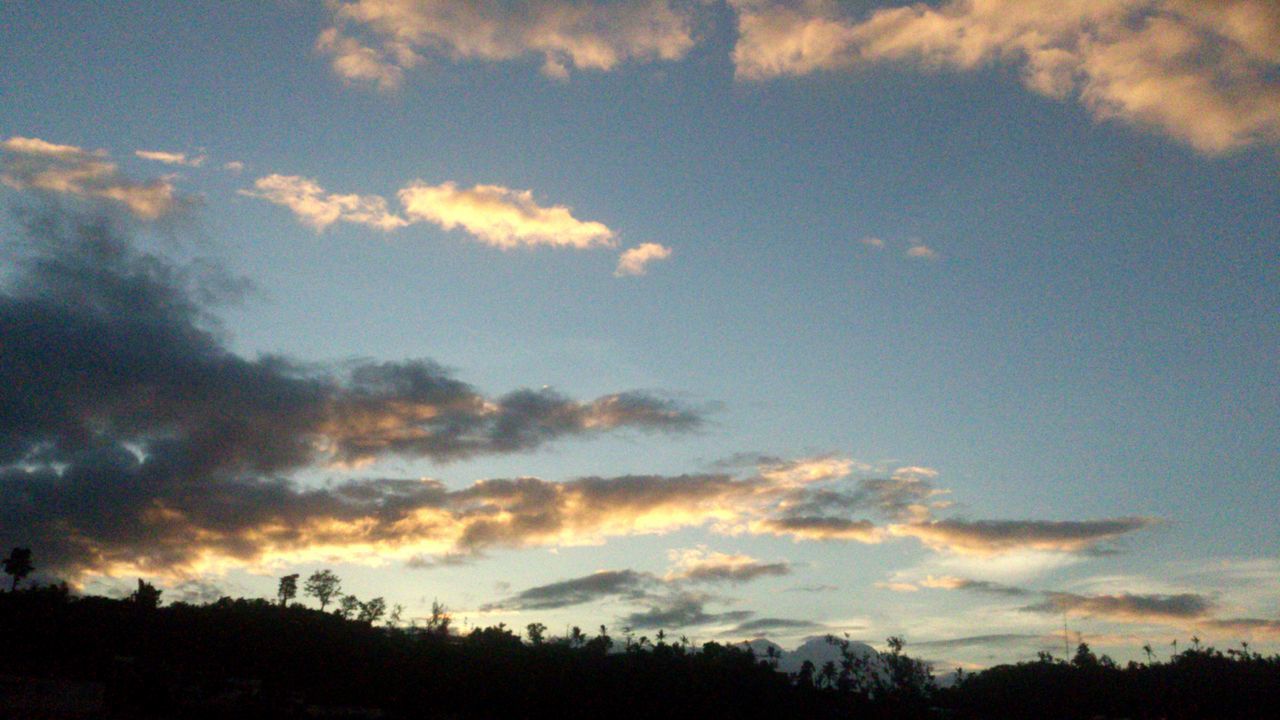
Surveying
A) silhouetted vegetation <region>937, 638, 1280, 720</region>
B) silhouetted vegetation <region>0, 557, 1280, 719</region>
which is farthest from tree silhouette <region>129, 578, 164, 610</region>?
A: silhouetted vegetation <region>937, 638, 1280, 720</region>

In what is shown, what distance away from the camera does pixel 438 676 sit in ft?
445

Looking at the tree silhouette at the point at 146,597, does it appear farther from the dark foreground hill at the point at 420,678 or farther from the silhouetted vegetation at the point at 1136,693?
the silhouetted vegetation at the point at 1136,693

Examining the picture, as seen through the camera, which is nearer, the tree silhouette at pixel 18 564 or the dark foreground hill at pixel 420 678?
the dark foreground hill at pixel 420 678

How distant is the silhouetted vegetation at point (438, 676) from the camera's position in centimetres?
10225

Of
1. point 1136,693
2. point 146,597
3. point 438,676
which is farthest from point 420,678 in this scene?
point 1136,693

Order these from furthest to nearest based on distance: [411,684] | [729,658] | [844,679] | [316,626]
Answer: [844,679] < [729,658] < [316,626] < [411,684]

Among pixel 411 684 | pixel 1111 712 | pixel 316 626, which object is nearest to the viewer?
pixel 411 684

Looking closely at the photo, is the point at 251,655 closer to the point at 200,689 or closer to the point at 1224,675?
the point at 200,689

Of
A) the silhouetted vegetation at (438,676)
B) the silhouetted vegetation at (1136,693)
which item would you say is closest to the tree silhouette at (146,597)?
the silhouetted vegetation at (438,676)

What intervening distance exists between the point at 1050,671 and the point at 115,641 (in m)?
176

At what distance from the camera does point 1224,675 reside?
7185 inches

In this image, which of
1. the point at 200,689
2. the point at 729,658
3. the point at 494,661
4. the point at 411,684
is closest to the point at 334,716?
the point at 200,689

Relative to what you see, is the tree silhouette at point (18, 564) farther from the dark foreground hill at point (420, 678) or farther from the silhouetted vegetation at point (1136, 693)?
the silhouetted vegetation at point (1136, 693)

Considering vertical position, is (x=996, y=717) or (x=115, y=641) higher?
(x=115, y=641)
